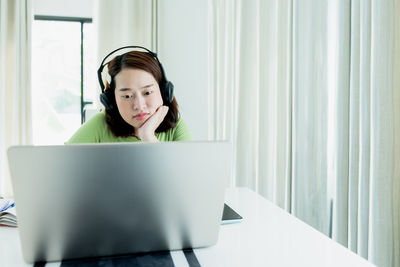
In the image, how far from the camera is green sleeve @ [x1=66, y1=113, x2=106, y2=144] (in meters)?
1.49

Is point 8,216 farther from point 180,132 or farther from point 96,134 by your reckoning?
point 180,132

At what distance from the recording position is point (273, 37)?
255 centimetres

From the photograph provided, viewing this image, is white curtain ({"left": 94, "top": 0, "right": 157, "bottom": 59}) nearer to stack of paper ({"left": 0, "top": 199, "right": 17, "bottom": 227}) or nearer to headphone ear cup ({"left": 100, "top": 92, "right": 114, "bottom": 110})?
headphone ear cup ({"left": 100, "top": 92, "right": 114, "bottom": 110})

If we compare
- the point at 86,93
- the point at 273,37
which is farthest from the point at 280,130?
the point at 86,93

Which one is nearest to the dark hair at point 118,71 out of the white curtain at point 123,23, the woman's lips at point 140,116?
the woman's lips at point 140,116

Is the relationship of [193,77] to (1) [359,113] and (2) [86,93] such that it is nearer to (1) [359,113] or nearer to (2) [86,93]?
(2) [86,93]

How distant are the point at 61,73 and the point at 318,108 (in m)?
3.34

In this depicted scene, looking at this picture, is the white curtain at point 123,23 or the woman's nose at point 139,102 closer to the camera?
the woman's nose at point 139,102

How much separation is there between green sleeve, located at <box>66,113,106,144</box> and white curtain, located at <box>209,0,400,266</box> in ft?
3.70

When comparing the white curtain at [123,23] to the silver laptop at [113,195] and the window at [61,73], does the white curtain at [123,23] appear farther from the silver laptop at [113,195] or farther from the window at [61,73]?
the silver laptop at [113,195]

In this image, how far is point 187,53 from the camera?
11.0ft

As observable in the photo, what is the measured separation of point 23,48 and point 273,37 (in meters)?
2.10

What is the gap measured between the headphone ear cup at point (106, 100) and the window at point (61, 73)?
106 inches

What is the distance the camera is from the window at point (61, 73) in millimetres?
4117
